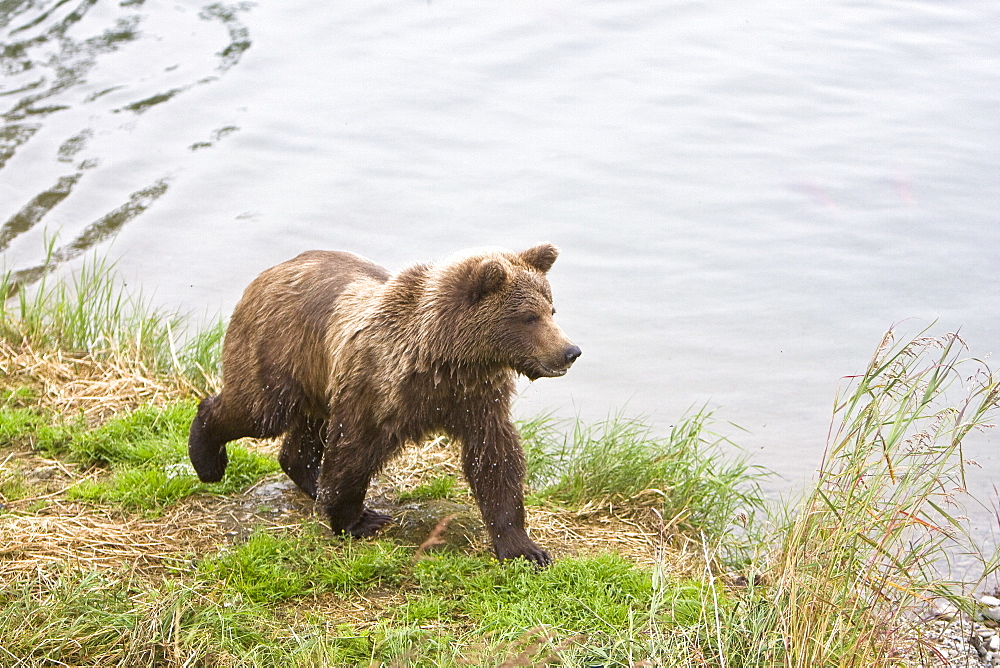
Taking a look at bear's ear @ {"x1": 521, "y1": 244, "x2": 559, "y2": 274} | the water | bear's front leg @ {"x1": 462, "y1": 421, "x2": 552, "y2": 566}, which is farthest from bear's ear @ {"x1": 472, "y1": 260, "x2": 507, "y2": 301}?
the water

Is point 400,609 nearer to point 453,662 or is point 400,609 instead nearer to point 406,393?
point 453,662

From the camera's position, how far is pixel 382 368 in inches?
208

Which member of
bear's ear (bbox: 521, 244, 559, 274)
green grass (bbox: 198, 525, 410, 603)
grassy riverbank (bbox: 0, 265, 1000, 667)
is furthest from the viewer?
bear's ear (bbox: 521, 244, 559, 274)

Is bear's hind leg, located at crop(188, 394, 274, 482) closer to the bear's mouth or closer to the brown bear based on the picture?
the brown bear

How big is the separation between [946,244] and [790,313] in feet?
5.59

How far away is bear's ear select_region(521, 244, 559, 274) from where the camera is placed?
5230 millimetres

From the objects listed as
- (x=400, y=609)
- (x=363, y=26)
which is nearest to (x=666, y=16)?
(x=363, y=26)

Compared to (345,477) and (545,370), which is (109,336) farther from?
(545,370)

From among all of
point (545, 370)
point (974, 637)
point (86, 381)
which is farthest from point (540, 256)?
point (86, 381)

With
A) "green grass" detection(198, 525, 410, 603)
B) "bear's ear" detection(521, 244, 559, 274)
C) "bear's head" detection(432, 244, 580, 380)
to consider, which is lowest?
"green grass" detection(198, 525, 410, 603)

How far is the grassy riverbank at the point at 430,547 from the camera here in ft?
13.6

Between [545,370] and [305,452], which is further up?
[545,370]

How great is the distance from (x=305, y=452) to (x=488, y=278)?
166 cm

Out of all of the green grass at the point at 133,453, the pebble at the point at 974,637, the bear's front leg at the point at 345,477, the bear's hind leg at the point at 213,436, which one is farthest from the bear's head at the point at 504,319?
the pebble at the point at 974,637
